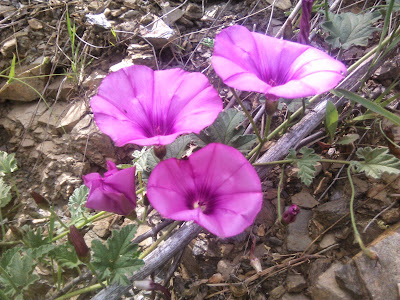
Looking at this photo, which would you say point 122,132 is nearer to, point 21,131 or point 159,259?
point 159,259

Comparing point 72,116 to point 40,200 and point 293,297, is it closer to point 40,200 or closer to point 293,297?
point 40,200

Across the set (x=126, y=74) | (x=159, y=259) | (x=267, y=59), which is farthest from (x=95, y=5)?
(x=159, y=259)

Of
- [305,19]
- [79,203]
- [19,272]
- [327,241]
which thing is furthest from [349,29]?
[19,272]

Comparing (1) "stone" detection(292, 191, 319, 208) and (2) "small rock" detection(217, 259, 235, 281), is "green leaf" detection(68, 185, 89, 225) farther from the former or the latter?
(1) "stone" detection(292, 191, 319, 208)

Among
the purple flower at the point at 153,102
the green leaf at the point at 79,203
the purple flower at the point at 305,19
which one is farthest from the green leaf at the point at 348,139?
the green leaf at the point at 79,203

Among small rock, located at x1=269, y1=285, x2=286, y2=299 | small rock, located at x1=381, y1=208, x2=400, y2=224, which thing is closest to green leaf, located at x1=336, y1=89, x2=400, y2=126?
small rock, located at x1=381, y1=208, x2=400, y2=224

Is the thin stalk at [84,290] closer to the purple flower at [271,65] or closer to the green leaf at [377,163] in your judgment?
the purple flower at [271,65]
